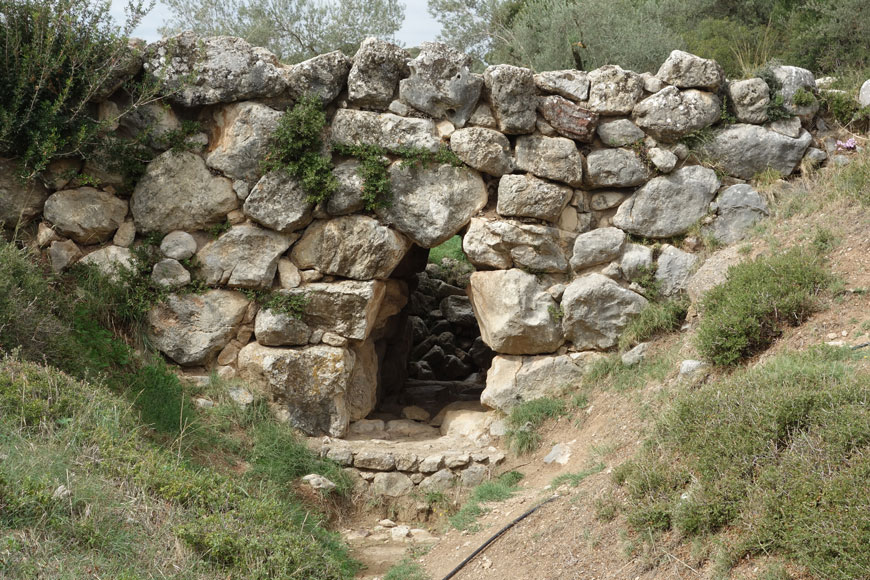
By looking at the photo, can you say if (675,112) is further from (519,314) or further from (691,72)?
(519,314)

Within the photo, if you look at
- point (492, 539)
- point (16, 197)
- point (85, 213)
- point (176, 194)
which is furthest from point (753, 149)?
point (16, 197)

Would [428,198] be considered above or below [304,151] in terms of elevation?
below

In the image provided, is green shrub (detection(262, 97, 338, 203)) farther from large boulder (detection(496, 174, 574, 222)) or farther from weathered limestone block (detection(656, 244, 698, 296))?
weathered limestone block (detection(656, 244, 698, 296))

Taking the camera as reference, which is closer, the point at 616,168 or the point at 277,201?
the point at 277,201

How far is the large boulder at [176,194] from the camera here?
747 cm

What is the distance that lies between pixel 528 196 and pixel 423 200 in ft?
3.45

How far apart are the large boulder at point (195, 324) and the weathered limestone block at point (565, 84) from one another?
3.72m

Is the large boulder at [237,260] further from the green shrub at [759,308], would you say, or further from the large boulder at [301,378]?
the green shrub at [759,308]

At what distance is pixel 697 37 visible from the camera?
1054 cm

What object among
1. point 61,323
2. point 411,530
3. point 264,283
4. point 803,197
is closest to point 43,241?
point 61,323

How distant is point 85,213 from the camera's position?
7.30m

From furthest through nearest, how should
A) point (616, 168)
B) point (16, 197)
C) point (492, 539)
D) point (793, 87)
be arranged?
point (793, 87)
point (616, 168)
point (16, 197)
point (492, 539)

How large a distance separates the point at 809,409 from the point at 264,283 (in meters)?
5.06

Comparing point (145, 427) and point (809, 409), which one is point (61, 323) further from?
point (809, 409)
